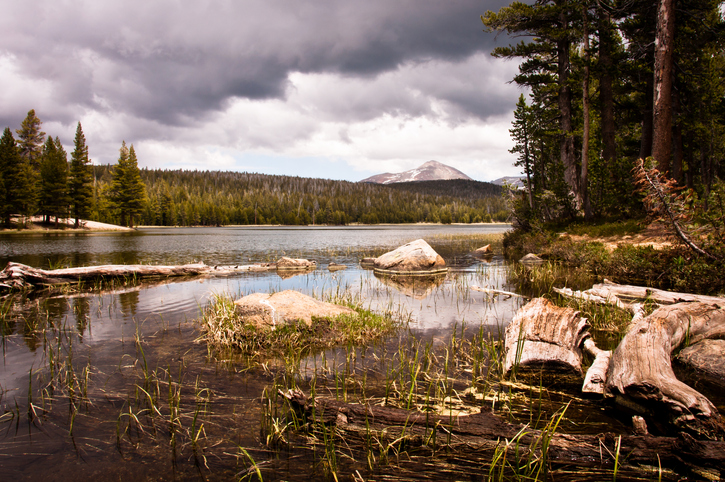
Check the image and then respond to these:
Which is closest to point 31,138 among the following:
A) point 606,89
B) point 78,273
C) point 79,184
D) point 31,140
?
point 31,140

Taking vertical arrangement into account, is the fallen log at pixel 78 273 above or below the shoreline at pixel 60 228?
below

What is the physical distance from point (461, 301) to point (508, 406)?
20.7ft

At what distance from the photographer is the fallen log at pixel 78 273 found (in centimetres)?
1180

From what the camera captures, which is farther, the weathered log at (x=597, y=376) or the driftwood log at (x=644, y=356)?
the weathered log at (x=597, y=376)

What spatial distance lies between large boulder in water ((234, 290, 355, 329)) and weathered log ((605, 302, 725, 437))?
4.97 meters

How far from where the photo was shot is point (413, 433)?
3.51m

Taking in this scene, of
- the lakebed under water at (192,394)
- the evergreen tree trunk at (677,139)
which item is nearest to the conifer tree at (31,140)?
the lakebed under water at (192,394)

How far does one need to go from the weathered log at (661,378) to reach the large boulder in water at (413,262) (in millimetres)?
10371

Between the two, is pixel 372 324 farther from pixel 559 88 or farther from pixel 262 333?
pixel 559 88

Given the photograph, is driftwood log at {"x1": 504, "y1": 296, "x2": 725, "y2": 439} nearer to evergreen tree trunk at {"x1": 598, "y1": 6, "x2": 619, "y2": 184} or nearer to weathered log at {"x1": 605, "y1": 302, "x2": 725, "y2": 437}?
weathered log at {"x1": 605, "y1": 302, "x2": 725, "y2": 437}

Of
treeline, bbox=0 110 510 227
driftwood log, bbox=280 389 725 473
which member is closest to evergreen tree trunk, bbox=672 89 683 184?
treeline, bbox=0 110 510 227

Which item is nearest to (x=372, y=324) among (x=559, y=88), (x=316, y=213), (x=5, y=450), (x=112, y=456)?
(x=112, y=456)

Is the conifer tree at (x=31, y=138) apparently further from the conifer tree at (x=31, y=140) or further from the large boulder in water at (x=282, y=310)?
the large boulder in water at (x=282, y=310)

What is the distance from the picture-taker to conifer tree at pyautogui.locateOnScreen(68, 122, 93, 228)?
187 feet
